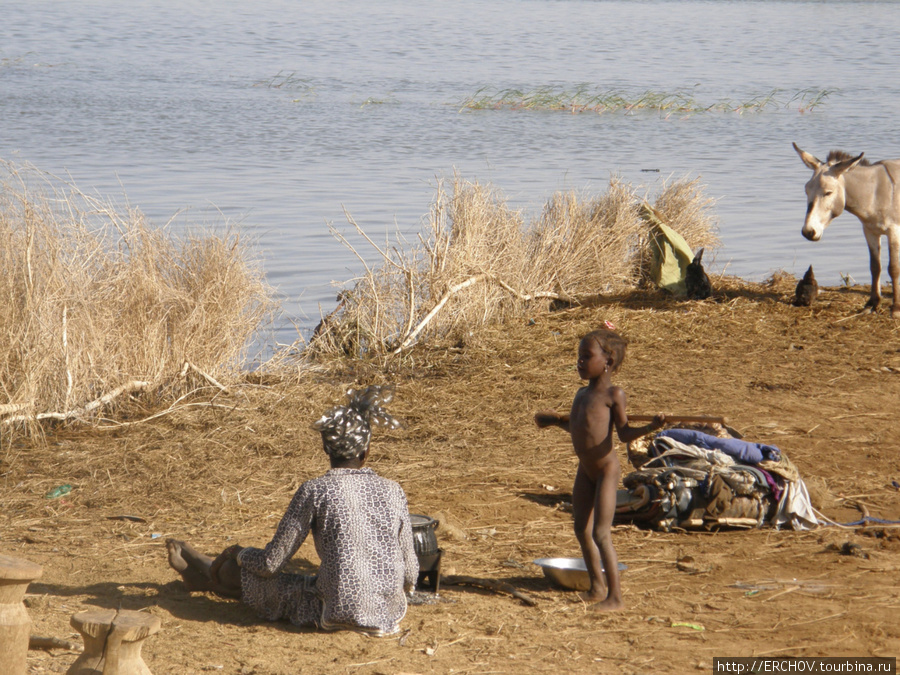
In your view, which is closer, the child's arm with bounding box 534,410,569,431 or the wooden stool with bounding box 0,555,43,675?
the wooden stool with bounding box 0,555,43,675

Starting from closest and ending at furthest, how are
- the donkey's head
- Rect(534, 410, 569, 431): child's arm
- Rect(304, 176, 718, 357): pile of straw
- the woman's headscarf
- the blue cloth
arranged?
the woman's headscarf
Rect(534, 410, 569, 431): child's arm
the blue cloth
Rect(304, 176, 718, 357): pile of straw
the donkey's head

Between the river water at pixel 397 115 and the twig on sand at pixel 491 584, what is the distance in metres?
Answer: 5.06

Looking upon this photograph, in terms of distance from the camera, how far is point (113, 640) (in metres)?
2.95

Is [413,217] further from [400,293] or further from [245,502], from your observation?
[245,502]

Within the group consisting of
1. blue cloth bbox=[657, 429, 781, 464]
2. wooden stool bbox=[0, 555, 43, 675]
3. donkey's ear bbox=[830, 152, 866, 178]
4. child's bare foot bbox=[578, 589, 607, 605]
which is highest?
donkey's ear bbox=[830, 152, 866, 178]

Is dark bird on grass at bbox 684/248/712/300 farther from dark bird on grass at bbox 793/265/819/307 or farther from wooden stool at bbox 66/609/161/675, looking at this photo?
wooden stool at bbox 66/609/161/675

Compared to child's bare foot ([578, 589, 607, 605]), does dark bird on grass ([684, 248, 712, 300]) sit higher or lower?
higher

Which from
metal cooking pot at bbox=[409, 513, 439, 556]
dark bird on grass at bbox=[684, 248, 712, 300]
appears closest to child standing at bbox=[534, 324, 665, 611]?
metal cooking pot at bbox=[409, 513, 439, 556]

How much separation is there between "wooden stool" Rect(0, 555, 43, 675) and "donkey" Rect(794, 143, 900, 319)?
324 inches

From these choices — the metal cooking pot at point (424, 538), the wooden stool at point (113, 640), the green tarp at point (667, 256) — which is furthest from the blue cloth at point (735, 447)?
the green tarp at point (667, 256)

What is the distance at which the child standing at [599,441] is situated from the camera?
427 cm

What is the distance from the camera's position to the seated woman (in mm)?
3955

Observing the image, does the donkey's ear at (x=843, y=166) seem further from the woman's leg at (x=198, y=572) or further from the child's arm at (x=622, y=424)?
the woman's leg at (x=198, y=572)

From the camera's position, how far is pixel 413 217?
1459 cm
